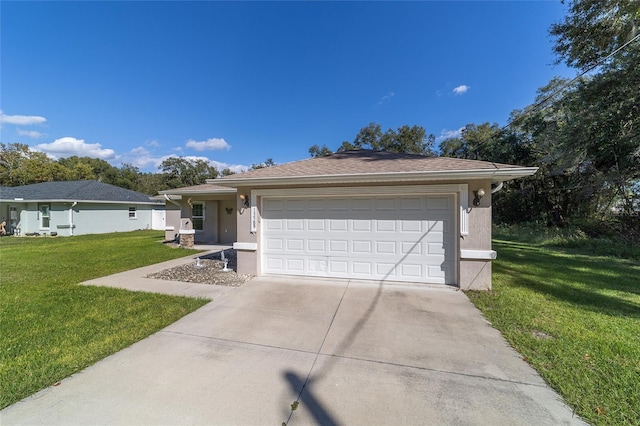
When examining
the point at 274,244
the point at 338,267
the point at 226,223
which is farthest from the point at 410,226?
the point at 226,223

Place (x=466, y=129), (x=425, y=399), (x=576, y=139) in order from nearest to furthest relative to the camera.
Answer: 1. (x=425, y=399)
2. (x=576, y=139)
3. (x=466, y=129)

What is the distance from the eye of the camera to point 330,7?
383 inches

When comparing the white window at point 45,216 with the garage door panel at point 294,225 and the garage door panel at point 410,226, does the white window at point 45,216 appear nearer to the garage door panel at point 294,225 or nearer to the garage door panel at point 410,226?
the garage door panel at point 294,225

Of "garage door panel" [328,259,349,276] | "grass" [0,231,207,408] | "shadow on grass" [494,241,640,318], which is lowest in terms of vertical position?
"shadow on grass" [494,241,640,318]

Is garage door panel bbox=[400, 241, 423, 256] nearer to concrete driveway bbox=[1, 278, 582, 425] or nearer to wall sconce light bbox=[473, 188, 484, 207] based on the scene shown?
wall sconce light bbox=[473, 188, 484, 207]

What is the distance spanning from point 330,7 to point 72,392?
40.6ft

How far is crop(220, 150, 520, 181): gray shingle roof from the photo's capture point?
5.56 meters

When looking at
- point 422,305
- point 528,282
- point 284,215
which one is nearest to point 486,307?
point 422,305

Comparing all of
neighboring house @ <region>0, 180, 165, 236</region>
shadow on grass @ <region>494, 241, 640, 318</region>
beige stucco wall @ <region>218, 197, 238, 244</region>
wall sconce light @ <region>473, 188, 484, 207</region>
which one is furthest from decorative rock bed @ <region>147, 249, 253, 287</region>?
neighboring house @ <region>0, 180, 165, 236</region>

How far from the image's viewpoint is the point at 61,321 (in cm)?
401

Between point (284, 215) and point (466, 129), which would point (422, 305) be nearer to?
point (284, 215)

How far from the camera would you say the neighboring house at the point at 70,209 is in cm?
1706

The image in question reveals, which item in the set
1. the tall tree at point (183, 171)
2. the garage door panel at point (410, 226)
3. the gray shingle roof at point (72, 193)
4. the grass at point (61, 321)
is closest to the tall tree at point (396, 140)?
the gray shingle roof at point (72, 193)

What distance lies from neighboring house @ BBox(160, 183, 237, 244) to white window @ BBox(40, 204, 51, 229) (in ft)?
33.8
